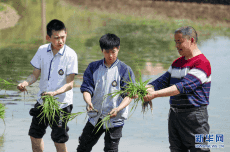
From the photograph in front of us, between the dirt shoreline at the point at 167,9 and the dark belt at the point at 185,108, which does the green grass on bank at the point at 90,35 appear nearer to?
the dirt shoreline at the point at 167,9

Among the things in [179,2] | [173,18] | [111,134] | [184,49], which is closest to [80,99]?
[111,134]

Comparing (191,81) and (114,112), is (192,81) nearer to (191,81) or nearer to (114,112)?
(191,81)

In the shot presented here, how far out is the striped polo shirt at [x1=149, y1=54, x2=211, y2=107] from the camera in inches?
168

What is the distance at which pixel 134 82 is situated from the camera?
15.5 feet

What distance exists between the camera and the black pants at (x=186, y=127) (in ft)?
14.3

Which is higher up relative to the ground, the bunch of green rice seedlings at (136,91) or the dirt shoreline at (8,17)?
the dirt shoreline at (8,17)

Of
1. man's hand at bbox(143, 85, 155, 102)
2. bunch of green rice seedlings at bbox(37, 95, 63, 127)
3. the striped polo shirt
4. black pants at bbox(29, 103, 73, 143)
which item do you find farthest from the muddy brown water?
the striped polo shirt

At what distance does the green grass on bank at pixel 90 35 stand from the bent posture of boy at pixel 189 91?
556 cm

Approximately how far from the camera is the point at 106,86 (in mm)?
4797

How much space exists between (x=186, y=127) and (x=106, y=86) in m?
1.03

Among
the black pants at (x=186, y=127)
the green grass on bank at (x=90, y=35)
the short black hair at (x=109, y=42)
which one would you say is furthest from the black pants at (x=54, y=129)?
the green grass on bank at (x=90, y=35)

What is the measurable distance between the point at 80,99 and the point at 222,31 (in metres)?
19.8

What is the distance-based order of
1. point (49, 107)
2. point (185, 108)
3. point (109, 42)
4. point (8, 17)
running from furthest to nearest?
point (8, 17)
point (49, 107)
point (109, 42)
point (185, 108)

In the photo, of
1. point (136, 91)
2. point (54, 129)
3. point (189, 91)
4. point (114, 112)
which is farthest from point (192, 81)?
point (54, 129)
